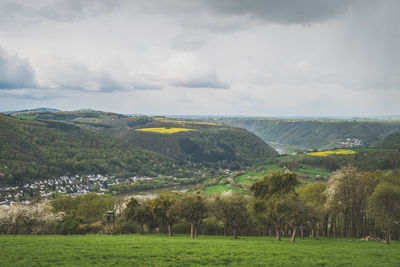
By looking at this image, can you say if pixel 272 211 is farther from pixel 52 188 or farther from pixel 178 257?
pixel 52 188

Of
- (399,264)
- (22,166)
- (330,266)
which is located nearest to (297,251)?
(330,266)

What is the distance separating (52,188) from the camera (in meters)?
167

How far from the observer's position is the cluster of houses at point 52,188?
143625mm

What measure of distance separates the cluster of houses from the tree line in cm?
9500

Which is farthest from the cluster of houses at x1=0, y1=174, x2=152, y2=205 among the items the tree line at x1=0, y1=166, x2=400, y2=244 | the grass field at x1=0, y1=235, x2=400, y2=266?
the grass field at x1=0, y1=235, x2=400, y2=266

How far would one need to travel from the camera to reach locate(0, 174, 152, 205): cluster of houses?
143625 mm

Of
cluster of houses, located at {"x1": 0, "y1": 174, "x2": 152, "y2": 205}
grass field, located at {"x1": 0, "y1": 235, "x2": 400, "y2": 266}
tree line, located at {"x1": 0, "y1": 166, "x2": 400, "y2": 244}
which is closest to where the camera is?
grass field, located at {"x1": 0, "y1": 235, "x2": 400, "y2": 266}

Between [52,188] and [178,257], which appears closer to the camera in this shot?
[178,257]

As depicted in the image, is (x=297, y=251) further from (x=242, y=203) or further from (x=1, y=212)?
(x=1, y=212)

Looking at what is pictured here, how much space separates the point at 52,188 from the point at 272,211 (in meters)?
164

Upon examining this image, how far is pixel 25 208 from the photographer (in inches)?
2146

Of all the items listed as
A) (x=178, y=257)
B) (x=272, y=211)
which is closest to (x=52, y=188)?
(x=272, y=211)

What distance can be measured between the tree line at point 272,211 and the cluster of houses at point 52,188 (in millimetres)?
95002

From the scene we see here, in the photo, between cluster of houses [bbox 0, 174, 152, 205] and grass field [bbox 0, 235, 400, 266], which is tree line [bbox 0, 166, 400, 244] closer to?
grass field [bbox 0, 235, 400, 266]
